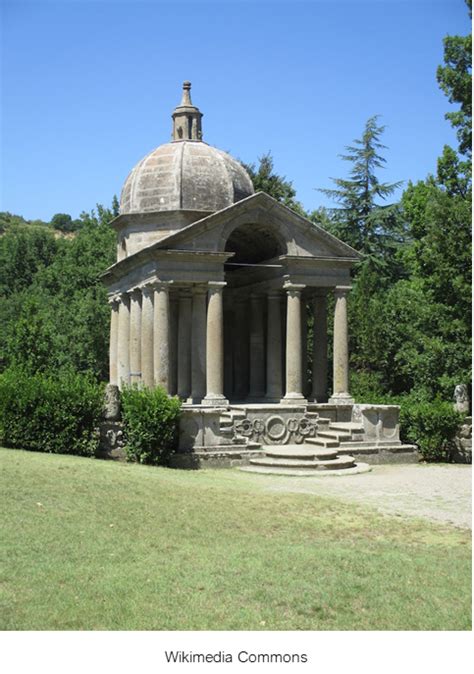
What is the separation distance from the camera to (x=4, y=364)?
56.8 meters

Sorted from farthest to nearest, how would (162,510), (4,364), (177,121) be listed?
(4,364) → (177,121) → (162,510)

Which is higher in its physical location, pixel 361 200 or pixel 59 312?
pixel 361 200

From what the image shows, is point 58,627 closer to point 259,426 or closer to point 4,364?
point 259,426

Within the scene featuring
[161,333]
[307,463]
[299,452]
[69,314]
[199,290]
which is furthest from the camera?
[69,314]

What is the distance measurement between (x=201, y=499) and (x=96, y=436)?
7.21 m

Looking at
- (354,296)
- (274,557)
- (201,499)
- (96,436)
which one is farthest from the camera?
(354,296)

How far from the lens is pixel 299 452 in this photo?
24484 mm

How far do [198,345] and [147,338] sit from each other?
72.2 inches

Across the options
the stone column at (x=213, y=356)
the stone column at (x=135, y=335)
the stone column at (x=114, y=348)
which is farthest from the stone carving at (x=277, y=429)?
the stone column at (x=114, y=348)

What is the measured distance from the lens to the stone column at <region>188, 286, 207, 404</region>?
2959 centimetres

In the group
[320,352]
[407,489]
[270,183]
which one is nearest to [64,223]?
[270,183]

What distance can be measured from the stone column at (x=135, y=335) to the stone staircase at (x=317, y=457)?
7389mm

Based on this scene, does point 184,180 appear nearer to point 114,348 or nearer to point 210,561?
point 114,348

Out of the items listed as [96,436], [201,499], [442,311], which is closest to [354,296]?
[442,311]
